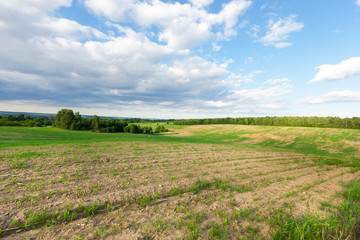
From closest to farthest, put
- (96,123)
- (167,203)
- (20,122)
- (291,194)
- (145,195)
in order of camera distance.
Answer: (167,203) < (145,195) < (291,194) < (20,122) < (96,123)

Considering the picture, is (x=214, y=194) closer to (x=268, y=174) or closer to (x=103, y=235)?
(x=103, y=235)

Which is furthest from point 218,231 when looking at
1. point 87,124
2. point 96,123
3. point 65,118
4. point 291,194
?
point 87,124

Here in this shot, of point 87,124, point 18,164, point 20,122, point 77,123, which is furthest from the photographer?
point 87,124

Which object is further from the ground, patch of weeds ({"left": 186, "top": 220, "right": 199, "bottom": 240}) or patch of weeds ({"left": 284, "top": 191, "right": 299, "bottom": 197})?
patch of weeds ({"left": 186, "top": 220, "right": 199, "bottom": 240})

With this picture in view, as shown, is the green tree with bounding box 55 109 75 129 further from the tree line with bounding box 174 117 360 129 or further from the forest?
the tree line with bounding box 174 117 360 129

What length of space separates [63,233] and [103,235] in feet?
3.72

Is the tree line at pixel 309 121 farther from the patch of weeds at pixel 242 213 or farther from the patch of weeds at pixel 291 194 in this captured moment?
the patch of weeds at pixel 242 213

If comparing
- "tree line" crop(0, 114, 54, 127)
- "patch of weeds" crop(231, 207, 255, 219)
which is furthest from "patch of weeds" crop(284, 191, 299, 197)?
"tree line" crop(0, 114, 54, 127)

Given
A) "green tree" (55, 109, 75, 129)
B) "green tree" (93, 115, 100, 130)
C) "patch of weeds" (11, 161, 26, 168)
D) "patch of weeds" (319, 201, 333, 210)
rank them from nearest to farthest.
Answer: "patch of weeds" (319, 201, 333, 210) < "patch of weeds" (11, 161, 26, 168) < "green tree" (55, 109, 75, 129) < "green tree" (93, 115, 100, 130)

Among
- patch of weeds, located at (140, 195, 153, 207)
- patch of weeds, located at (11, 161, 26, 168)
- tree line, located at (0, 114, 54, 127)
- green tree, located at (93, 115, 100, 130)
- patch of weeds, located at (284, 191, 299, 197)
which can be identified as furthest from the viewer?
green tree, located at (93, 115, 100, 130)

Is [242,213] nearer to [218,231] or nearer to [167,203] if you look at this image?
[218,231]

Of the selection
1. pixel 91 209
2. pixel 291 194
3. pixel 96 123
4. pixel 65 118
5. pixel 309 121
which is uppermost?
pixel 309 121

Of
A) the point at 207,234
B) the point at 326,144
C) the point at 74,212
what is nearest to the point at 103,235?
the point at 74,212

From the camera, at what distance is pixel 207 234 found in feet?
13.9
